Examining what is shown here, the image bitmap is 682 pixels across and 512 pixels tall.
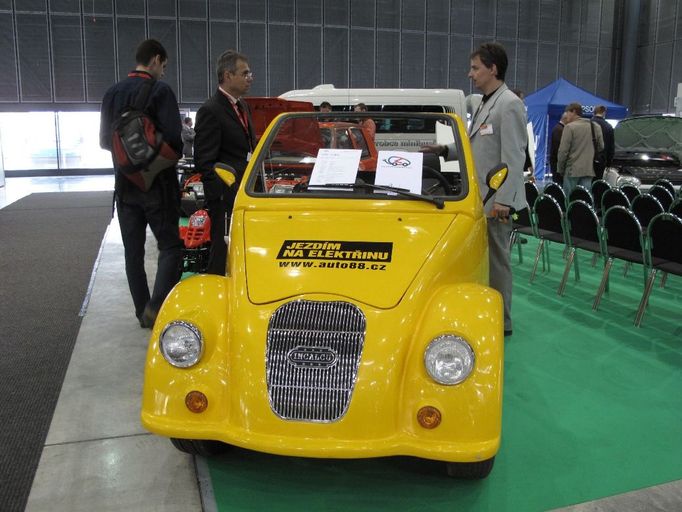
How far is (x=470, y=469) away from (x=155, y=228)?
8.78 ft

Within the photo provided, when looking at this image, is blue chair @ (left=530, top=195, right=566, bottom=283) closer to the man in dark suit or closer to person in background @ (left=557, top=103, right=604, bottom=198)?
person in background @ (left=557, top=103, right=604, bottom=198)

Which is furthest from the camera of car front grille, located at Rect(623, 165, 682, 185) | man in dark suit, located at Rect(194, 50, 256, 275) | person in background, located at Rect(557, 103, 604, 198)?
car front grille, located at Rect(623, 165, 682, 185)

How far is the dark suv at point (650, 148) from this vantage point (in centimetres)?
946

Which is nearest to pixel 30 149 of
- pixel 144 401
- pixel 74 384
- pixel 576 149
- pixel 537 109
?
pixel 537 109

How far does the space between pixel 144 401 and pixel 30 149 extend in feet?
66.0

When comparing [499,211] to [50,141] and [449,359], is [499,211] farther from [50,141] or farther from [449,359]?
[50,141]

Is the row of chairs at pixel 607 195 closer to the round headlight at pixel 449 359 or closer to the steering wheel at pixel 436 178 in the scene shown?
the steering wheel at pixel 436 178

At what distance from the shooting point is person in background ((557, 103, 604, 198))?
8.16m

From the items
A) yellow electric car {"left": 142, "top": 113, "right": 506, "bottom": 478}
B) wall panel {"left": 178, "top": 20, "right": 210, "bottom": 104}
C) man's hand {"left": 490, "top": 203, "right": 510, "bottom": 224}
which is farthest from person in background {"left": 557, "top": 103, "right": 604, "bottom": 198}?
wall panel {"left": 178, "top": 20, "right": 210, "bottom": 104}

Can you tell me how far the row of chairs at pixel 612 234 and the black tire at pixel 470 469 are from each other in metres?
2.60

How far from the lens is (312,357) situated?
2.27 meters

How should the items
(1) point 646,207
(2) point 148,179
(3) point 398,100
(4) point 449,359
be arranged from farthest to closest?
(3) point 398,100
(1) point 646,207
(2) point 148,179
(4) point 449,359

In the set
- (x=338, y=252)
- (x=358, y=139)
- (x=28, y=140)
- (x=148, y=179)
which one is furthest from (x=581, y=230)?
(x=28, y=140)

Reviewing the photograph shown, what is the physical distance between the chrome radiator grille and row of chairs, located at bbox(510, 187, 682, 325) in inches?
120
